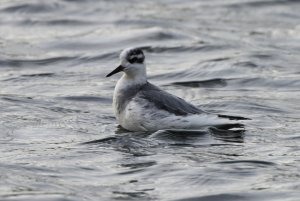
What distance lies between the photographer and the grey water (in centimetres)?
1055

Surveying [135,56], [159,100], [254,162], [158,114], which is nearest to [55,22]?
[135,56]

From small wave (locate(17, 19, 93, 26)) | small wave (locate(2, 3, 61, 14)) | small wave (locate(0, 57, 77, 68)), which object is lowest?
small wave (locate(0, 57, 77, 68))

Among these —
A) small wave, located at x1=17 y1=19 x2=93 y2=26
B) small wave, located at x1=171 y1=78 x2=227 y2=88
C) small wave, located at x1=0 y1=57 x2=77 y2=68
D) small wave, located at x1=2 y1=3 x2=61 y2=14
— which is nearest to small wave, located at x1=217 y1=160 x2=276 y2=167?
small wave, located at x1=171 y1=78 x2=227 y2=88

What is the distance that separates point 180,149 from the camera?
1209 cm

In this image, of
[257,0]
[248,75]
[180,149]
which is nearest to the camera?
[180,149]

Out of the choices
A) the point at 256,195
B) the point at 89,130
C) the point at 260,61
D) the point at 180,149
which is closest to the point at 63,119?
the point at 89,130

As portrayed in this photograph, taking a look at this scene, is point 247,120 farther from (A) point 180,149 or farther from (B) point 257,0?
(B) point 257,0

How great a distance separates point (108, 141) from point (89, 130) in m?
0.72

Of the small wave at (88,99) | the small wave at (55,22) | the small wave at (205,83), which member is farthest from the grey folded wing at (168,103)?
the small wave at (55,22)

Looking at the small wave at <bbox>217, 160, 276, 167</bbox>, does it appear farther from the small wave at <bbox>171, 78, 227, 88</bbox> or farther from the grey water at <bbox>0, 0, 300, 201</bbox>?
the small wave at <bbox>171, 78, 227, 88</bbox>

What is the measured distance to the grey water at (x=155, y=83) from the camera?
10.5 m

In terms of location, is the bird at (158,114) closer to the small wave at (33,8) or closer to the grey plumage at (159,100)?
the grey plumage at (159,100)

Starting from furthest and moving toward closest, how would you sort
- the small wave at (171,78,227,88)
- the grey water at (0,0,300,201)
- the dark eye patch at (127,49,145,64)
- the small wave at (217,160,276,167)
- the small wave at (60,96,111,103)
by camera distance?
the small wave at (171,78,227,88)
the small wave at (60,96,111,103)
the dark eye patch at (127,49,145,64)
the small wave at (217,160,276,167)
the grey water at (0,0,300,201)

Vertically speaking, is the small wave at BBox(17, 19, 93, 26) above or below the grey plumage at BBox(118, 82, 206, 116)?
above
